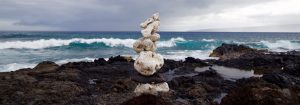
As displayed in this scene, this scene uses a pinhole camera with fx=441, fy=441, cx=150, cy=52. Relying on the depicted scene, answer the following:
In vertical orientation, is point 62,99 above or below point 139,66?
below

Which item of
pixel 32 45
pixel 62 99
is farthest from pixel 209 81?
pixel 32 45

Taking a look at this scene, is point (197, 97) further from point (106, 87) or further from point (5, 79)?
point (5, 79)

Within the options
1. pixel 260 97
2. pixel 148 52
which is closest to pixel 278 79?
pixel 148 52

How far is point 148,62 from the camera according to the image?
13305 millimetres

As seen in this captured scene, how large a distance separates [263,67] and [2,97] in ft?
50.8

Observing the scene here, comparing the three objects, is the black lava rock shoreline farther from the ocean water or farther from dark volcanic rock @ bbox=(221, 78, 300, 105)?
the ocean water

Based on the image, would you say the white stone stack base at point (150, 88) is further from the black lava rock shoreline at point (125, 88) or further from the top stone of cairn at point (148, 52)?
the top stone of cairn at point (148, 52)

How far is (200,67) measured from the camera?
25.1 meters

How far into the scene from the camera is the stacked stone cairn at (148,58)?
43.7ft

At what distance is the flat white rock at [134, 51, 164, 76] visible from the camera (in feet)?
43.4

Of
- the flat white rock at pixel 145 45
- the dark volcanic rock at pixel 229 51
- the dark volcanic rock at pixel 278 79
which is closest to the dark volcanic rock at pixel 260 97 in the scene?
the flat white rock at pixel 145 45

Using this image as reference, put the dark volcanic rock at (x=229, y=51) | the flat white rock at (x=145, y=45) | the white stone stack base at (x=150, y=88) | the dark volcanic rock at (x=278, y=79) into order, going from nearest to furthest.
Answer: the flat white rock at (x=145, y=45) < the white stone stack base at (x=150, y=88) < the dark volcanic rock at (x=278, y=79) < the dark volcanic rock at (x=229, y=51)

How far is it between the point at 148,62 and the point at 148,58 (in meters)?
0.12

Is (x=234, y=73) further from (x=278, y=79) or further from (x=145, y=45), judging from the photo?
(x=145, y=45)
